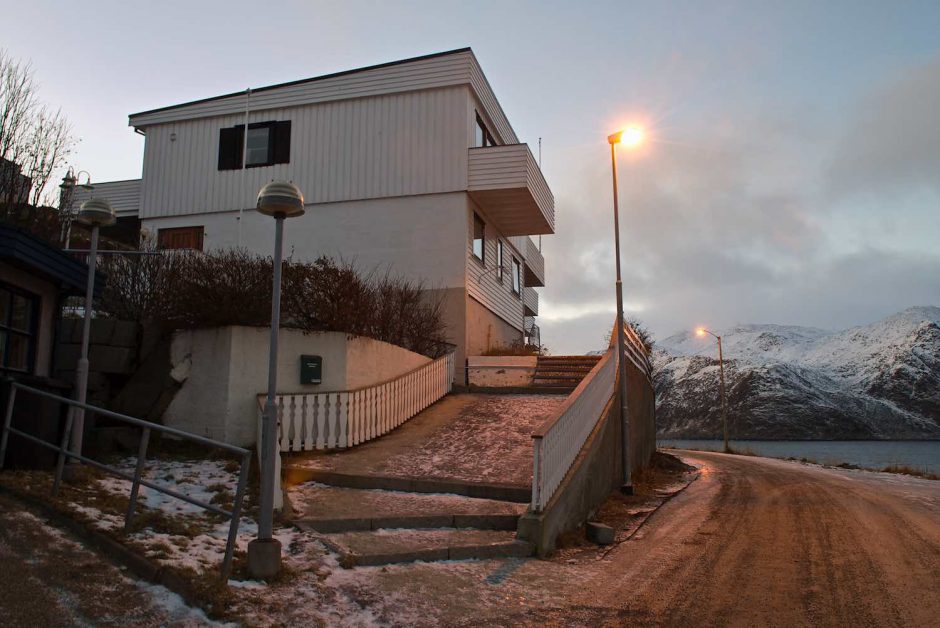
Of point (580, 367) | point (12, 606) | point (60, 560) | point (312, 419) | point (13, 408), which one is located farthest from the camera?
point (580, 367)

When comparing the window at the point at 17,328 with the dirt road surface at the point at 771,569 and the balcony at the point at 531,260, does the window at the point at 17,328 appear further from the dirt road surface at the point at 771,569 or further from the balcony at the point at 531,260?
the balcony at the point at 531,260

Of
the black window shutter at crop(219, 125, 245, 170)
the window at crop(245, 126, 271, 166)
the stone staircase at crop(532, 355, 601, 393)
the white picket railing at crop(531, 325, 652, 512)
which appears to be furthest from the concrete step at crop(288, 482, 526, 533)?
the black window shutter at crop(219, 125, 245, 170)

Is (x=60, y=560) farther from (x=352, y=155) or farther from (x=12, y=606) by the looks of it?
(x=352, y=155)

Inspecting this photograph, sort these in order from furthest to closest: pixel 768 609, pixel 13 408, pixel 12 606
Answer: pixel 13 408 < pixel 768 609 < pixel 12 606

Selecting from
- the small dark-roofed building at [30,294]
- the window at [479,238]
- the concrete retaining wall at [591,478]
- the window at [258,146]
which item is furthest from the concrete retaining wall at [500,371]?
the small dark-roofed building at [30,294]

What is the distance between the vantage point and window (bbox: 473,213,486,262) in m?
21.3

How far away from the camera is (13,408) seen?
27.3ft

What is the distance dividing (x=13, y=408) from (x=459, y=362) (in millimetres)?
12460

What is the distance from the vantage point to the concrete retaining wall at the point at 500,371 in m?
19.4

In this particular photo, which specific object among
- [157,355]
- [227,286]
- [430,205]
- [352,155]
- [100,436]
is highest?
[352,155]

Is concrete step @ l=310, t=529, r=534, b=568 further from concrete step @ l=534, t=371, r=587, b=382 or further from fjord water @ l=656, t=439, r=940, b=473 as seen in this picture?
fjord water @ l=656, t=439, r=940, b=473

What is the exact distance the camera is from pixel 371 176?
69.4ft

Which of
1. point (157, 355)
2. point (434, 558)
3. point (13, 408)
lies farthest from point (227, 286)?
point (434, 558)

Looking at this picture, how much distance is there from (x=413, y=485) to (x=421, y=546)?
2.41 meters
